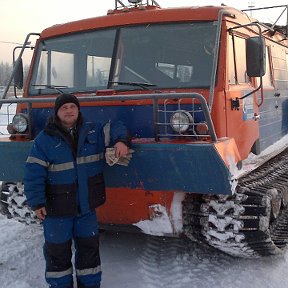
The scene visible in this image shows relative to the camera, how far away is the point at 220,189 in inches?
153

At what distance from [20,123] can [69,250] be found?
4.83 ft

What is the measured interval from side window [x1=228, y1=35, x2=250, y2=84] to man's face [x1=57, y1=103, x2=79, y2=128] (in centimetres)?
Result: 161

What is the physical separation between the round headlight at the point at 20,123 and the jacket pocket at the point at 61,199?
1.15 meters

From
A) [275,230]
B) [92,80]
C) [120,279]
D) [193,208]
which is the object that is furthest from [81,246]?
[275,230]

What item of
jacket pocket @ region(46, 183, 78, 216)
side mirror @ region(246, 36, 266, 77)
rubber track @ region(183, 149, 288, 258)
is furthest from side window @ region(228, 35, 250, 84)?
jacket pocket @ region(46, 183, 78, 216)

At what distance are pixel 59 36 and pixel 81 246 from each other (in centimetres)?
252

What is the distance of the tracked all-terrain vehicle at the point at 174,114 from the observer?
404 cm

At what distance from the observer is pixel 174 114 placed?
13.6 feet

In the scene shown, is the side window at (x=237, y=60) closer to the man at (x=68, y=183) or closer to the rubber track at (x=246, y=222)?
the rubber track at (x=246, y=222)

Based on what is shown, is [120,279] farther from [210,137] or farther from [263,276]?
[210,137]

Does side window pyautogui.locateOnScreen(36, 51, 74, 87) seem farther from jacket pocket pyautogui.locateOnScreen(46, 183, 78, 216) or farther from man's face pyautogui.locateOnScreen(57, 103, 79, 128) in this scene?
jacket pocket pyautogui.locateOnScreen(46, 183, 78, 216)

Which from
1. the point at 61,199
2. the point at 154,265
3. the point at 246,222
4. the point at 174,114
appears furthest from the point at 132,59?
the point at 154,265

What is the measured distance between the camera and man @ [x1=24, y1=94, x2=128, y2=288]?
3939 millimetres

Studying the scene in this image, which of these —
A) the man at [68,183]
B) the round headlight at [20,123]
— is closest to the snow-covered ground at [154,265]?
the man at [68,183]
